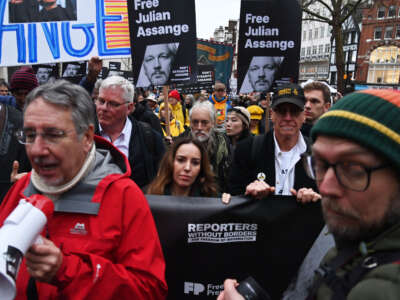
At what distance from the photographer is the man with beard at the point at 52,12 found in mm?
4441

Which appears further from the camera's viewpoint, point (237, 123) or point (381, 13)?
point (381, 13)

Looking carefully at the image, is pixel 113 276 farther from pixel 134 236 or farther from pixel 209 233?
pixel 209 233

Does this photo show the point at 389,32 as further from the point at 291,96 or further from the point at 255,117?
the point at 291,96

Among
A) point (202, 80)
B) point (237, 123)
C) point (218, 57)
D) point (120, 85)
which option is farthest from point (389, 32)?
point (120, 85)

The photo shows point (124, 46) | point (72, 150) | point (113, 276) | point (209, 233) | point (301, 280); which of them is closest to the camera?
point (113, 276)

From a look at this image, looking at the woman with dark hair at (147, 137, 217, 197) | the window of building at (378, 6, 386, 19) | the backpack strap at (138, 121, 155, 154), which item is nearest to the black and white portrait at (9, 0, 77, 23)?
the backpack strap at (138, 121, 155, 154)

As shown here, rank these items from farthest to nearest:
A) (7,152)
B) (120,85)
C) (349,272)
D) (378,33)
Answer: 1. (378,33)
2. (120,85)
3. (7,152)
4. (349,272)

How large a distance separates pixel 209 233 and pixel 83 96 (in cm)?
131

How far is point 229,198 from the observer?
239cm

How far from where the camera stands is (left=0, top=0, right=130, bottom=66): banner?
4363mm

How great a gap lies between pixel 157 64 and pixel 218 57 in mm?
8404

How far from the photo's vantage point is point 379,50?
53.5 meters

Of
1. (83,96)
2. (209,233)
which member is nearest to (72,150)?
(83,96)

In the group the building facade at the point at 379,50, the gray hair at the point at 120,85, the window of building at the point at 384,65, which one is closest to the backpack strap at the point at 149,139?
the gray hair at the point at 120,85
